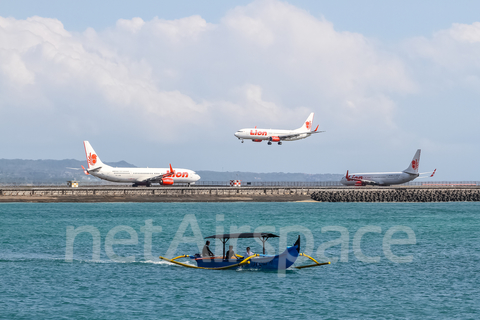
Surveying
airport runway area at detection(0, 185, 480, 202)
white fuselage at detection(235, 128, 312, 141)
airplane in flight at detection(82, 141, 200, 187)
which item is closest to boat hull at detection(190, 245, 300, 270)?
airport runway area at detection(0, 185, 480, 202)

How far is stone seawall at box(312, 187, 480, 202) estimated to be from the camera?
14225 centimetres

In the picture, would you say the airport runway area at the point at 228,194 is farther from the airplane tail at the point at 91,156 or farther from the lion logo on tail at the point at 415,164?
the airplane tail at the point at 91,156

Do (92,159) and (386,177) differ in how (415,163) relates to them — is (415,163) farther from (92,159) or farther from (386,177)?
(92,159)

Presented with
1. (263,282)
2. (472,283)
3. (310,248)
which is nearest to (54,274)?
(263,282)

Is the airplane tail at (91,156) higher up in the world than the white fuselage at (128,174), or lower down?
higher up

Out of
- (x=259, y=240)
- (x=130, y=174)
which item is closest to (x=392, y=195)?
(x=130, y=174)

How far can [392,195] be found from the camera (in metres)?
144

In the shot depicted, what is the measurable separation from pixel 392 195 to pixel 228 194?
1795 inches

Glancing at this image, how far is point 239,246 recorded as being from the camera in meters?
59.7

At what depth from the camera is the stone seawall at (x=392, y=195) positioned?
142 meters

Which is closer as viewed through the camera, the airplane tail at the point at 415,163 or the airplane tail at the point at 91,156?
the airplane tail at the point at 91,156

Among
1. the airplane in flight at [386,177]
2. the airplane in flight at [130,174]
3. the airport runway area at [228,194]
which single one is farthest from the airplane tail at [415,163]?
the airplane in flight at [130,174]

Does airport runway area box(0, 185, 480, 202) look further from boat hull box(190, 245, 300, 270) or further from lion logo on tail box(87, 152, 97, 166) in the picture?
boat hull box(190, 245, 300, 270)

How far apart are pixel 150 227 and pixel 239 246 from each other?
2330cm
